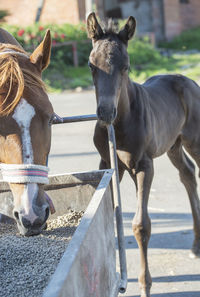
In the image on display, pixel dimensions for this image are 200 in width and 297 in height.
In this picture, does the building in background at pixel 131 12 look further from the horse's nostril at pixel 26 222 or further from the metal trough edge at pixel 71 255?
A: the horse's nostril at pixel 26 222

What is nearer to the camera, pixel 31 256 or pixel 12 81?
pixel 12 81

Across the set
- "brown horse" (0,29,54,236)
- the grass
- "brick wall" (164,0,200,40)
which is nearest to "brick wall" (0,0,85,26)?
the grass

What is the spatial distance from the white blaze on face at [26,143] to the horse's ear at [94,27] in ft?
4.05

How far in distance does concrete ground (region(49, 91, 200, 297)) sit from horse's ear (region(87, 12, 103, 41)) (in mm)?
2002

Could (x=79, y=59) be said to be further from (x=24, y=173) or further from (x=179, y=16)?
(x=24, y=173)

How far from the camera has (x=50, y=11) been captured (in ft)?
71.9

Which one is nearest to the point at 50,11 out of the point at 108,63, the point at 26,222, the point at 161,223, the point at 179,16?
the point at 179,16

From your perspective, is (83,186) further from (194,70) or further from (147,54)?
(147,54)

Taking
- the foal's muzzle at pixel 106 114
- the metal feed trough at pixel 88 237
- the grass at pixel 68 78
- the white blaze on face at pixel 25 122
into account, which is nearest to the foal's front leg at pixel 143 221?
the metal feed trough at pixel 88 237

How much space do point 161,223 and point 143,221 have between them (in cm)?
154

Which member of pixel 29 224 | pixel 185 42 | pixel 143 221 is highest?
pixel 29 224

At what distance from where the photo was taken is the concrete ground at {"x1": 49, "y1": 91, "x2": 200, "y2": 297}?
371 cm

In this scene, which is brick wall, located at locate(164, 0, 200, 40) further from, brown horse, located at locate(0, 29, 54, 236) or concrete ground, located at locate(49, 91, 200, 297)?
brown horse, located at locate(0, 29, 54, 236)

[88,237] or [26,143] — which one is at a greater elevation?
[26,143]
